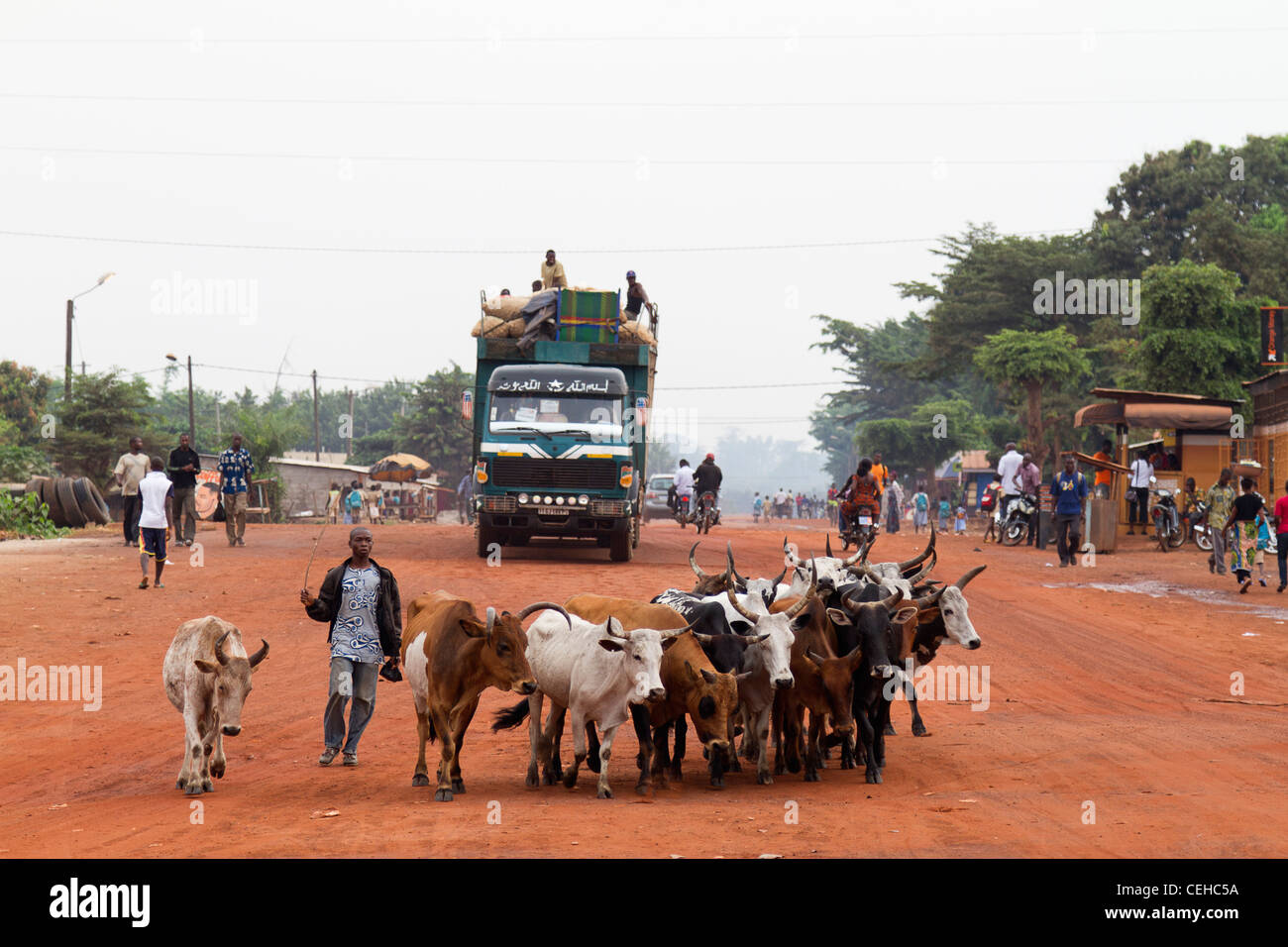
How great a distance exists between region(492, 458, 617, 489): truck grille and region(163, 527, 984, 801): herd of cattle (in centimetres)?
1149

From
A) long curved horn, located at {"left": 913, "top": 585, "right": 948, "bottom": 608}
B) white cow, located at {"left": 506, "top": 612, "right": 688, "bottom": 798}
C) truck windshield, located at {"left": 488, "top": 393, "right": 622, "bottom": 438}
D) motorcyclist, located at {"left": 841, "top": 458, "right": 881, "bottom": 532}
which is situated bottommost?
white cow, located at {"left": 506, "top": 612, "right": 688, "bottom": 798}

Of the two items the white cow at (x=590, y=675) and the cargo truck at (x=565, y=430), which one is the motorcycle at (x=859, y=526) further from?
the white cow at (x=590, y=675)

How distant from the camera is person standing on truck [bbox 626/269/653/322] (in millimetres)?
23517

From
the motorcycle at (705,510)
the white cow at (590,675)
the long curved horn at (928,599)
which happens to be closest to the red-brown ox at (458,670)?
the white cow at (590,675)

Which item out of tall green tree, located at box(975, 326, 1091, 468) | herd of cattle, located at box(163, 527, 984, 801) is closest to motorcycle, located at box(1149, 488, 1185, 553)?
tall green tree, located at box(975, 326, 1091, 468)

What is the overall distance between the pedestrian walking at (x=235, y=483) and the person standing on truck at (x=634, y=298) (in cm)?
679

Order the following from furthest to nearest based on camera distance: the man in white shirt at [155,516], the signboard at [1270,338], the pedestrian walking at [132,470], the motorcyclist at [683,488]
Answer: the motorcyclist at [683,488] → the signboard at [1270,338] → the pedestrian walking at [132,470] → the man in white shirt at [155,516]

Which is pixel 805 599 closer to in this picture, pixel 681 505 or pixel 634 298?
pixel 634 298

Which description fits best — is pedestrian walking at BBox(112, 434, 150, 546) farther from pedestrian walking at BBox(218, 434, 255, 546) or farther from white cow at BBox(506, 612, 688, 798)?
white cow at BBox(506, 612, 688, 798)

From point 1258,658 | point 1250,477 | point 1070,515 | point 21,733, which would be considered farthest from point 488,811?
point 1070,515

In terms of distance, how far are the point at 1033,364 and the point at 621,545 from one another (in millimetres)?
23974

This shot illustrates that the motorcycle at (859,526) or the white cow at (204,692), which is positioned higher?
the motorcycle at (859,526)

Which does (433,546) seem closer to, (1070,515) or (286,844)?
(1070,515)

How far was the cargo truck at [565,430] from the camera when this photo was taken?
22062mm
